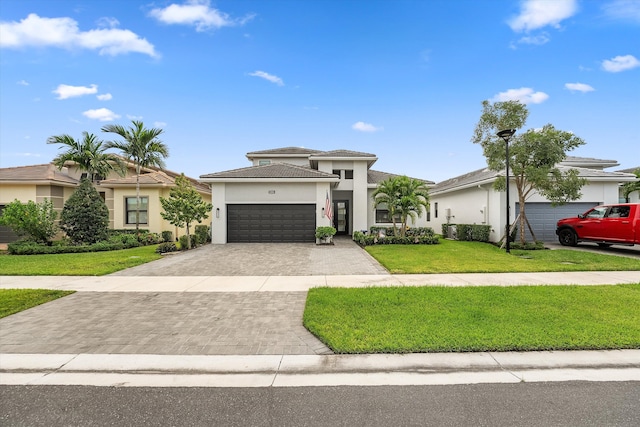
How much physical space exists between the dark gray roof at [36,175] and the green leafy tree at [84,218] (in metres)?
3.30

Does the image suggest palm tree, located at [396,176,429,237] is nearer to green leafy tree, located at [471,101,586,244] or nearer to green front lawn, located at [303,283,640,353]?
green leafy tree, located at [471,101,586,244]

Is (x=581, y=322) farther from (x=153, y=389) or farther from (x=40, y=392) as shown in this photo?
(x=40, y=392)

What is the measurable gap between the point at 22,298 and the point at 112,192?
15184 mm

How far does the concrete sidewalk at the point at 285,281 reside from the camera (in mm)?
7113

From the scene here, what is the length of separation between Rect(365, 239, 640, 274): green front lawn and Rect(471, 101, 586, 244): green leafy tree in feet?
9.00

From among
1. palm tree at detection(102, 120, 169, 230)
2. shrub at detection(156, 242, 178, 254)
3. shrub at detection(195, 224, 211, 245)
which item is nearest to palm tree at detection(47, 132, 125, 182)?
palm tree at detection(102, 120, 169, 230)

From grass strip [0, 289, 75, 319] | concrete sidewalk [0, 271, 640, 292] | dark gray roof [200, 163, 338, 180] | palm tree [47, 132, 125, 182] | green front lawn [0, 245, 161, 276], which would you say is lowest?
concrete sidewalk [0, 271, 640, 292]

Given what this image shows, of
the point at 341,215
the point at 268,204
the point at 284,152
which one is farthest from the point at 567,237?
the point at 284,152

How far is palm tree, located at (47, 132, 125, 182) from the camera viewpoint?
15422 millimetres

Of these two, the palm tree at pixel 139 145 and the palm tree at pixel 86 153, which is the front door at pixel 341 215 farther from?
the palm tree at pixel 86 153

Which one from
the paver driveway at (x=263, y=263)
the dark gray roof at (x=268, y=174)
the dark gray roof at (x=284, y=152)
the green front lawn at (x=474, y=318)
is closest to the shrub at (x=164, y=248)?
the paver driveway at (x=263, y=263)

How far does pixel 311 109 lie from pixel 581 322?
21.0 m

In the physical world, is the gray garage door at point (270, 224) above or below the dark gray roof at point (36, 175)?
below

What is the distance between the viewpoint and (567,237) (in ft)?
46.2
